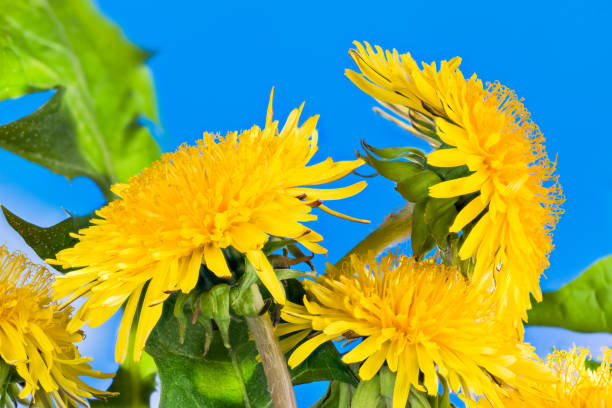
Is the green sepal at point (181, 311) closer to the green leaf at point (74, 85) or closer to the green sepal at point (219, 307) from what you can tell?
the green sepal at point (219, 307)

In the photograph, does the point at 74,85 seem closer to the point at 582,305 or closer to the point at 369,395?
the point at 369,395

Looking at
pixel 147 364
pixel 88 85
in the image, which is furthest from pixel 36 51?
pixel 147 364

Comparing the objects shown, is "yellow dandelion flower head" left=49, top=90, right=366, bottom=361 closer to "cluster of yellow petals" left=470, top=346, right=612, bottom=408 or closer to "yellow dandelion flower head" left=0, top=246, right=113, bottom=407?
"yellow dandelion flower head" left=0, top=246, right=113, bottom=407

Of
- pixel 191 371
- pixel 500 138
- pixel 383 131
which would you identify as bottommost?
pixel 191 371

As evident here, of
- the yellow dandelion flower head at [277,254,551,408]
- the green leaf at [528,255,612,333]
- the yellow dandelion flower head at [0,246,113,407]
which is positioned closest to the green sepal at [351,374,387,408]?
the yellow dandelion flower head at [277,254,551,408]

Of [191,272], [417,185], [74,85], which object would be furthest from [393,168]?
[74,85]

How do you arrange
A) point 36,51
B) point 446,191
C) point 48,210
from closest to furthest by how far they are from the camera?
point 446,191
point 36,51
point 48,210

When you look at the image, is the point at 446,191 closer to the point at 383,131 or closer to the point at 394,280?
the point at 394,280
